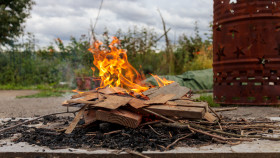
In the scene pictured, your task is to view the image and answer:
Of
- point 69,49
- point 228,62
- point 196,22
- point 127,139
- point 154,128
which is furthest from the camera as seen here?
point 196,22

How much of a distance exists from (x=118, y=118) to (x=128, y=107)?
0.62ft

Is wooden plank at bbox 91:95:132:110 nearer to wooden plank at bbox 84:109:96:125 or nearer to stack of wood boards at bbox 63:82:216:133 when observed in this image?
stack of wood boards at bbox 63:82:216:133

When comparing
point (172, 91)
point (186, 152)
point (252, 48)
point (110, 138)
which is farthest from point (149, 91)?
point (252, 48)

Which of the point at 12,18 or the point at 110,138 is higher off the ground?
the point at 12,18

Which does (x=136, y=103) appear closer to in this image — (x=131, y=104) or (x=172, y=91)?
(x=131, y=104)

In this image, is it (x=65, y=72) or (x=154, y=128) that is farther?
(x=65, y=72)

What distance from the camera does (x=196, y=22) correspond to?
43.1ft

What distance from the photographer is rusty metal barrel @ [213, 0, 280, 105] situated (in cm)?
461

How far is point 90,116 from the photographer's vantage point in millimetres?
2676

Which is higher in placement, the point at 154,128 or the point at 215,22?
the point at 215,22

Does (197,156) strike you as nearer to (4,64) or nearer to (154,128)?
(154,128)

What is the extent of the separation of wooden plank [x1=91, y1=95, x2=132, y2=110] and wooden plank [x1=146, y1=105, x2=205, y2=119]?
0.25 meters

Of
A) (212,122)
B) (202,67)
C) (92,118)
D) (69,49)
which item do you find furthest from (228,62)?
(69,49)

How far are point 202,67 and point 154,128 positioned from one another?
7.76 meters
